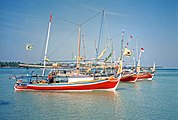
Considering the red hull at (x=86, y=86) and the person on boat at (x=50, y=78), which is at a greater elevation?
the person on boat at (x=50, y=78)

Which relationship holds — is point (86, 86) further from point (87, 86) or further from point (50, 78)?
point (50, 78)

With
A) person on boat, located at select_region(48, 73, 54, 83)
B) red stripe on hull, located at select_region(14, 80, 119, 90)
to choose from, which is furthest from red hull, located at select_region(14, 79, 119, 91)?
person on boat, located at select_region(48, 73, 54, 83)

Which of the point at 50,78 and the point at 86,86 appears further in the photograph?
the point at 50,78

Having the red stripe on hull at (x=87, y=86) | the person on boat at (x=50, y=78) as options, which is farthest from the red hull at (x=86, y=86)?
the person on boat at (x=50, y=78)

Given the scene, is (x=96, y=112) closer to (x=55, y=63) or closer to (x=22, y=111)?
(x=22, y=111)

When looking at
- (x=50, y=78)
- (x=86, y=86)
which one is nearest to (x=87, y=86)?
(x=86, y=86)

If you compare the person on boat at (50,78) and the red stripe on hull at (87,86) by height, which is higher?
the person on boat at (50,78)

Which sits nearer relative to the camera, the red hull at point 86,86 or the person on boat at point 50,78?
the red hull at point 86,86

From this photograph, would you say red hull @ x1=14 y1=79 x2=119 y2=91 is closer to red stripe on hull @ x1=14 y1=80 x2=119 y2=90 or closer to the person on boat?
red stripe on hull @ x1=14 y1=80 x2=119 y2=90

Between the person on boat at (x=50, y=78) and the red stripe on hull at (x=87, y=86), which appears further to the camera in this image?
the person on boat at (x=50, y=78)

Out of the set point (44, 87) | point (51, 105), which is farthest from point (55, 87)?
point (51, 105)

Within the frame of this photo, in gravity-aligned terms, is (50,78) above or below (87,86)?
above

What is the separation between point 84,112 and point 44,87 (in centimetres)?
1421

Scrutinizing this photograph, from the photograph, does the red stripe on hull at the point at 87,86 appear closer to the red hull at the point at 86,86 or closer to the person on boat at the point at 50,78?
the red hull at the point at 86,86
